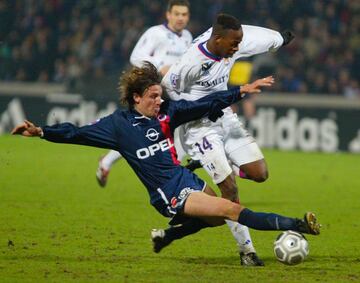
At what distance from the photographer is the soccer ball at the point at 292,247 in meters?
7.11

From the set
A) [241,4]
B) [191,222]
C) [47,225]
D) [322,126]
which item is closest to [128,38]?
[241,4]

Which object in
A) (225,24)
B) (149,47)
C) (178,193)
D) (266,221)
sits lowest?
(266,221)

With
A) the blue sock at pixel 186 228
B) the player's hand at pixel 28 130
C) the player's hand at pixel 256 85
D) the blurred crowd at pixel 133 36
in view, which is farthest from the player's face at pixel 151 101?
the blurred crowd at pixel 133 36

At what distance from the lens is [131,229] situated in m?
10.1

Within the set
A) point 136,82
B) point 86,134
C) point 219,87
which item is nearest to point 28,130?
point 86,134

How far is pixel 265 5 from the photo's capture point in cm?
2252

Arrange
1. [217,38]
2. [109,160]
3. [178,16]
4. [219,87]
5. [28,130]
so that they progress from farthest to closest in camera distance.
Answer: [109,160] < [178,16] < [219,87] < [217,38] < [28,130]

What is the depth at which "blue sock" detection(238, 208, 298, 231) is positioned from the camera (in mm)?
7016

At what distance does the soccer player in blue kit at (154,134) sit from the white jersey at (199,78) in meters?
1.04

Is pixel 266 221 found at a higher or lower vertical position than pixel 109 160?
lower

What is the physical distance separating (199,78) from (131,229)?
2.03 meters

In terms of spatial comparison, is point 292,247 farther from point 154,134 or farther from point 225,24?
point 225,24

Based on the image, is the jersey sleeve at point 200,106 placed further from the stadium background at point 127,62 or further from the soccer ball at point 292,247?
the stadium background at point 127,62

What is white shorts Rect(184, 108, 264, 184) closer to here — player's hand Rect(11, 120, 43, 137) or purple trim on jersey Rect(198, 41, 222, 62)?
purple trim on jersey Rect(198, 41, 222, 62)
